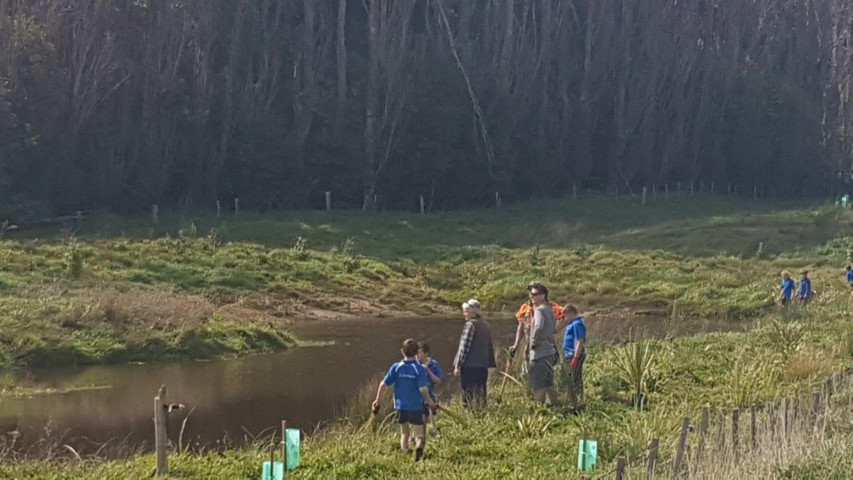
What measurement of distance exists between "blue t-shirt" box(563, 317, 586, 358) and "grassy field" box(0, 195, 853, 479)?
844mm

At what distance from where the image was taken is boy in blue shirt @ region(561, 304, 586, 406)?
13.3 meters

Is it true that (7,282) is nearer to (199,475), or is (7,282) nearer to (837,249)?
(199,475)

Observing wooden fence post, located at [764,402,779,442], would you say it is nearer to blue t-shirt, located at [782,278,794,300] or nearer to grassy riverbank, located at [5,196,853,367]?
grassy riverbank, located at [5,196,853,367]

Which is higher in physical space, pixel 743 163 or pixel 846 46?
pixel 846 46

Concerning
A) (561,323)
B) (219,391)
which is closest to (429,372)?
(561,323)

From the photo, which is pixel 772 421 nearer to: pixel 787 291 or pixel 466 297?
pixel 787 291

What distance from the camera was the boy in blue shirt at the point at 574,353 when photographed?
43.6ft

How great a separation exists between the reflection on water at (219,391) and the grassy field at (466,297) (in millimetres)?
984

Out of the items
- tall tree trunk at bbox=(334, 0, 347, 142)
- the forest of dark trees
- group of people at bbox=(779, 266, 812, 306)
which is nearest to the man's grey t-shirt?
group of people at bbox=(779, 266, 812, 306)

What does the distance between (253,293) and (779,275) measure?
16.1m

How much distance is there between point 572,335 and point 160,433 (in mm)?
5841

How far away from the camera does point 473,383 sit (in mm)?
13586

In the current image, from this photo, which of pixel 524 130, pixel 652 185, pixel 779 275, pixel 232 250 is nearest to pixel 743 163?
pixel 652 185

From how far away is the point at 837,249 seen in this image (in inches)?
1451
